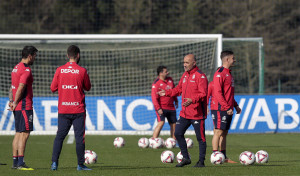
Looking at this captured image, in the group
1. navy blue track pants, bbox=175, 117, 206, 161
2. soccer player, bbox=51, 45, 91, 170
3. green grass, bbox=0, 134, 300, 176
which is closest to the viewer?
soccer player, bbox=51, 45, 91, 170

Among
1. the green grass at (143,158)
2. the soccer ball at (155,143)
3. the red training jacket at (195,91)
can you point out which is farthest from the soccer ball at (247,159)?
the soccer ball at (155,143)

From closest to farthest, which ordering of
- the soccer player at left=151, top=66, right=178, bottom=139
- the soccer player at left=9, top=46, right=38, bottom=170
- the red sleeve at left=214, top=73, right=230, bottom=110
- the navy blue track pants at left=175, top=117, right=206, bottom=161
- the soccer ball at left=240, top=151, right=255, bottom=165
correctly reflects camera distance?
the soccer player at left=9, top=46, right=38, bottom=170 → the navy blue track pants at left=175, top=117, right=206, bottom=161 → the soccer ball at left=240, top=151, right=255, bottom=165 → the red sleeve at left=214, top=73, right=230, bottom=110 → the soccer player at left=151, top=66, right=178, bottom=139

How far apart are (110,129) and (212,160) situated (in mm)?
10151

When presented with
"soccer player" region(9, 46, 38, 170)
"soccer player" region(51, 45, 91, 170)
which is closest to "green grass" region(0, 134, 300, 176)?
"soccer player" region(9, 46, 38, 170)

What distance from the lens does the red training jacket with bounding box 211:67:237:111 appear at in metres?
11.5

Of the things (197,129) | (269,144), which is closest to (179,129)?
(197,129)

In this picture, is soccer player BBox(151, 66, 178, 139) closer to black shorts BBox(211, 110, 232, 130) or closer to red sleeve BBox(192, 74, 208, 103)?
black shorts BBox(211, 110, 232, 130)

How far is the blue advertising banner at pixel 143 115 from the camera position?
21125mm

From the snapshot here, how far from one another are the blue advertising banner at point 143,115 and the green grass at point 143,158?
1090 mm

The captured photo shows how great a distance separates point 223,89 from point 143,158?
250 cm

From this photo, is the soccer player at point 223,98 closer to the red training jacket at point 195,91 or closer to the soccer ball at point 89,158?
the red training jacket at point 195,91

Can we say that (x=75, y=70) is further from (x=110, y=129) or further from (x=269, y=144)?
(x=110, y=129)

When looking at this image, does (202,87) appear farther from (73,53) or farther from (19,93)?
(19,93)

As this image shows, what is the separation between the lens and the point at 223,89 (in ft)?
38.4
